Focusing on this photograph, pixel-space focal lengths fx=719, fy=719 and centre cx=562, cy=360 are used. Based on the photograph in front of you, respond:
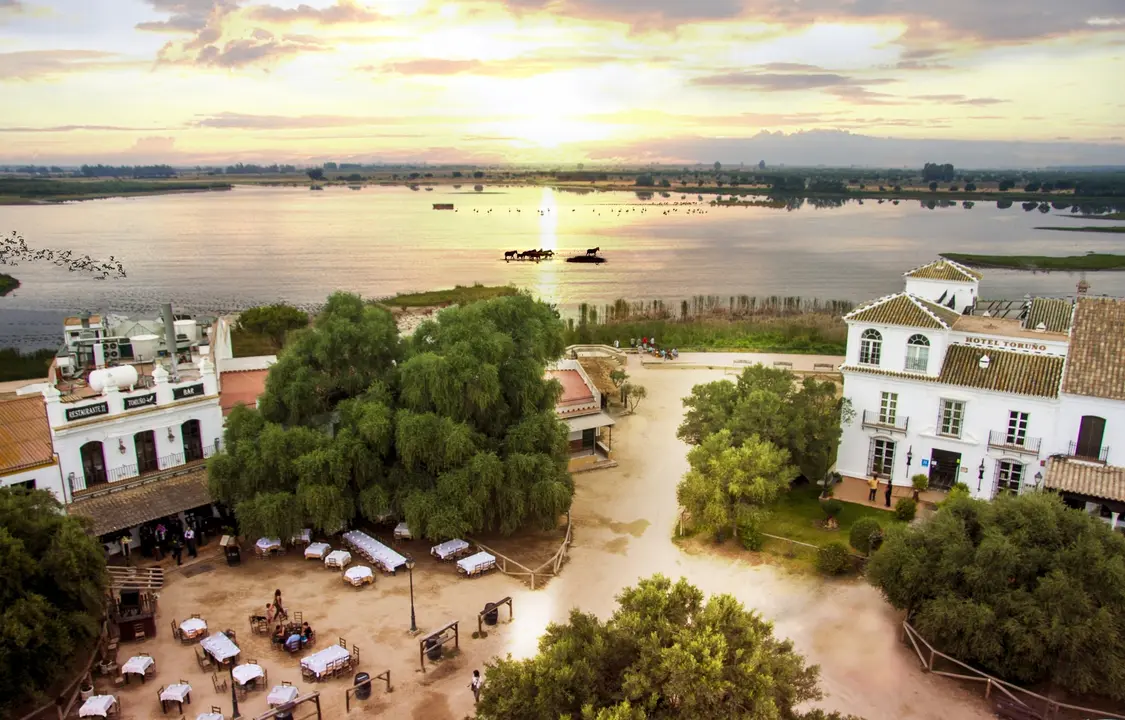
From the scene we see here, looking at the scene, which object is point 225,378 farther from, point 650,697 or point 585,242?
point 585,242

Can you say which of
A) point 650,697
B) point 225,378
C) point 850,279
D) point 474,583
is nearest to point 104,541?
point 225,378

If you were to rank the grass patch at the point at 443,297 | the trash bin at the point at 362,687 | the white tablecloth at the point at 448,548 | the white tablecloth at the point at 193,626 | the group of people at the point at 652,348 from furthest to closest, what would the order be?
the grass patch at the point at 443,297 < the group of people at the point at 652,348 < the white tablecloth at the point at 448,548 < the white tablecloth at the point at 193,626 < the trash bin at the point at 362,687

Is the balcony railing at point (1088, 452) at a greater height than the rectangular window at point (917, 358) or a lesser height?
lesser

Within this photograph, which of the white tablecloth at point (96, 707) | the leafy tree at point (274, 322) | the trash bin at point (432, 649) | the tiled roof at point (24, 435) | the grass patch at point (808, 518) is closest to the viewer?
the white tablecloth at point (96, 707)

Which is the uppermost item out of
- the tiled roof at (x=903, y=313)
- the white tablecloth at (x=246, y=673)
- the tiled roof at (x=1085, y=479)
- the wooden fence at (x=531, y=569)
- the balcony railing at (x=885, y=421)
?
the tiled roof at (x=903, y=313)

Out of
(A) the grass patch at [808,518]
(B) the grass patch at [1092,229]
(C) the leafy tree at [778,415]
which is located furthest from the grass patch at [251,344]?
(B) the grass patch at [1092,229]

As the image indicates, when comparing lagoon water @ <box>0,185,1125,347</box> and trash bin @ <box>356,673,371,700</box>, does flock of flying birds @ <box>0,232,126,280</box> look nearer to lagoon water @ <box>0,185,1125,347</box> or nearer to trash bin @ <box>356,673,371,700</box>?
lagoon water @ <box>0,185,1125,347</box>

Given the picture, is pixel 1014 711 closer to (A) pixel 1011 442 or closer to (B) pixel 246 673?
(A) pixel 1011 442

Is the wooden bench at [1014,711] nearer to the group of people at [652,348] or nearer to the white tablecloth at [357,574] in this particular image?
the white tablecloth at [357,574]
